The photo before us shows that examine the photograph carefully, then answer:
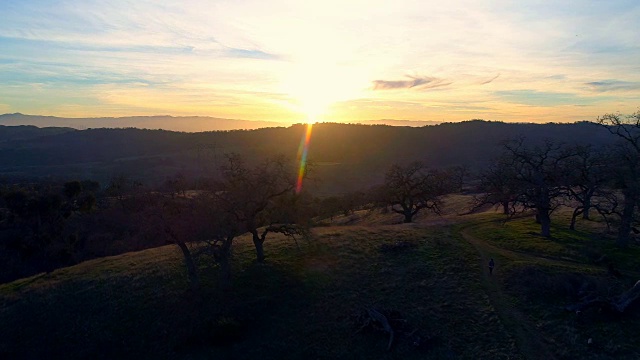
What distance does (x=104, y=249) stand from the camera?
2837 inches

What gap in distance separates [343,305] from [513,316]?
14.0m

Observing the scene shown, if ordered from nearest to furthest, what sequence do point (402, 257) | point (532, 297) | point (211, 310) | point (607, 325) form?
point (607, 325)
point (532, 297)
point (211, 310)
point (402, 257)

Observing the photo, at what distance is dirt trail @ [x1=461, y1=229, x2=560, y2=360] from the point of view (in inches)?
1175

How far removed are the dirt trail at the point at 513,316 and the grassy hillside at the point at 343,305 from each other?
105 mm

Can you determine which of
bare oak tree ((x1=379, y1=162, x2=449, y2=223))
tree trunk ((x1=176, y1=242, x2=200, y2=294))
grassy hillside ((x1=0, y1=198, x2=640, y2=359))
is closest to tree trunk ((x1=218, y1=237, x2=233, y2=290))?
grassy hillside ((x1=0, y1=198, x2=640, y2=359))

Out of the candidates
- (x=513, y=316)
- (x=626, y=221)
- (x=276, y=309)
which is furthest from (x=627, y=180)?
(x=276, y=309)

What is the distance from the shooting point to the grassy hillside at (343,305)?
32031 millimetres

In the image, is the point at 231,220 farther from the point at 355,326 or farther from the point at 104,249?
the point at 104,249

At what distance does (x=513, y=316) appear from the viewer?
111 ft

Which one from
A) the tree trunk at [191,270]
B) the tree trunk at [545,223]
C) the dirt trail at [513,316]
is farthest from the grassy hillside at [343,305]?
the tree trunk at [545,223]

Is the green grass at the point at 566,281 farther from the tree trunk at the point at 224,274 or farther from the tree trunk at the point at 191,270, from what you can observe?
the tree trunk at the point at 191,270

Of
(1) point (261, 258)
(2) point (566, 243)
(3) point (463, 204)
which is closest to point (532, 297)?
(2) point (566, 243)

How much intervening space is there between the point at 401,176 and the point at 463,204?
21.5 meters

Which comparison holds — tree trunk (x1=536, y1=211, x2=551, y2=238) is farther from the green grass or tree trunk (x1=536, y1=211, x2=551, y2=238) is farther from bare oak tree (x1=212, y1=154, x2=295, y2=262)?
bare oak tree (x1=212, y1=154, x2=295, y2=262)
